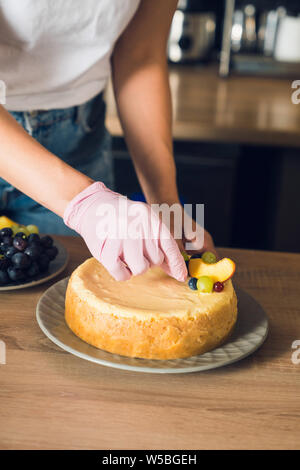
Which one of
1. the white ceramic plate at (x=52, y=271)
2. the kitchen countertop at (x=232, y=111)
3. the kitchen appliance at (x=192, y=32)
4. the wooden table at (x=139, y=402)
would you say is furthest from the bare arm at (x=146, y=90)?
the kitchen appliance at (x=192, y=32)

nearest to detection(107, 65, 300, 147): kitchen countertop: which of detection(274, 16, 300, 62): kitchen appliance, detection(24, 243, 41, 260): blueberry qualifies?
detection(274, 16, 300, 62): kitchen appliance

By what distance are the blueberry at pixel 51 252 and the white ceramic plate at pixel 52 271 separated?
20mm

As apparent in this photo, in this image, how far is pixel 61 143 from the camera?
4.91 ft

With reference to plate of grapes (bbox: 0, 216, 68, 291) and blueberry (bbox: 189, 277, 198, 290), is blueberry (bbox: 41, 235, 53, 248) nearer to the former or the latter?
plate of grapes (bbox: 0, 216, 68, 291)

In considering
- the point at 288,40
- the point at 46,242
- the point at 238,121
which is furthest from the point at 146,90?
the point at 288,40

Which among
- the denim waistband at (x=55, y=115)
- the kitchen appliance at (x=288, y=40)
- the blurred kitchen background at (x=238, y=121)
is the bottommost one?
the blurred kitchen background at (x=238, y=121)

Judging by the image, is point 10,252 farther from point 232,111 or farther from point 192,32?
point 192,32

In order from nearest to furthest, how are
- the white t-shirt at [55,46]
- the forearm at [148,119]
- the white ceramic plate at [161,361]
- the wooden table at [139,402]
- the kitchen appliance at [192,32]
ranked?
the wooden table at [139,402]
the white ceramic plate at [161,361]
the white t-shirt at [55,46]
the forearm at [148,119]
the kitchen appliance at [192,32]

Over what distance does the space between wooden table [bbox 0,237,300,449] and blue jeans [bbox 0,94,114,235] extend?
21.2 inches

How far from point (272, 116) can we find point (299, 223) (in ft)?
1.56

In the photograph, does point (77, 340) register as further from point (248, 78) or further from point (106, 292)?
point (248, 78)

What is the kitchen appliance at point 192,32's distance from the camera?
2.94 meters

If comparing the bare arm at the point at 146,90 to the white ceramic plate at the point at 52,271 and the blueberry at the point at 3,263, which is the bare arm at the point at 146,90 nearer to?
the white ceramic plate at the point at 52,271
